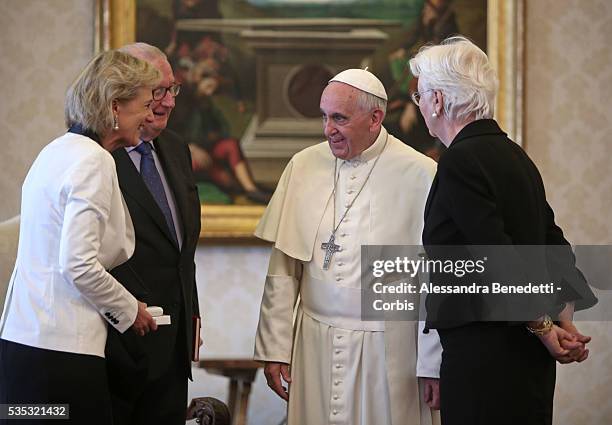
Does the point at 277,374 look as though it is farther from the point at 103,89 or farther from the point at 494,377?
the point at 103,89

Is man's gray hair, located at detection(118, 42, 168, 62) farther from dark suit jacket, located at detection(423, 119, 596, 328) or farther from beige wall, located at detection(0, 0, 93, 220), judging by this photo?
beige wall, located at detection(0, 0, 93, 220)

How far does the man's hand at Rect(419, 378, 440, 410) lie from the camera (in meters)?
3.35

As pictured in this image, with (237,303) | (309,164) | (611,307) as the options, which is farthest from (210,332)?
(611,307)

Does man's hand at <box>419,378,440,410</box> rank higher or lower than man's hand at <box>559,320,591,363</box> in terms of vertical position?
lower

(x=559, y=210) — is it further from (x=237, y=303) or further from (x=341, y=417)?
(x=341, y=417)

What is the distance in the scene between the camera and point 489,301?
2.87m

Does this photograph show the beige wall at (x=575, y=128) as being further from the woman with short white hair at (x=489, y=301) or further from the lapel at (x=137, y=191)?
the lapel at (x=137, y=191)

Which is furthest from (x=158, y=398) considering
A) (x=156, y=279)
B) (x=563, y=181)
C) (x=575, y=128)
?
(x=575, y=128)

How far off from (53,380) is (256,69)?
9.98 ft

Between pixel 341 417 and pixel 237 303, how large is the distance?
6.47ft

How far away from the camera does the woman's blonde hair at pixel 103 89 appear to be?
9.12 ft

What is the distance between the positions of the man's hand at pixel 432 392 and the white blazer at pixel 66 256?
1245 mm

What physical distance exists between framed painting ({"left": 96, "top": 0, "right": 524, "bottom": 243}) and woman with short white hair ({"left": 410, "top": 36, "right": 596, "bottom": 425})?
93.3 inches

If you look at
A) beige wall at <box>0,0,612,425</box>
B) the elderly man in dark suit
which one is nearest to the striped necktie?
the elderly man in dark suit
